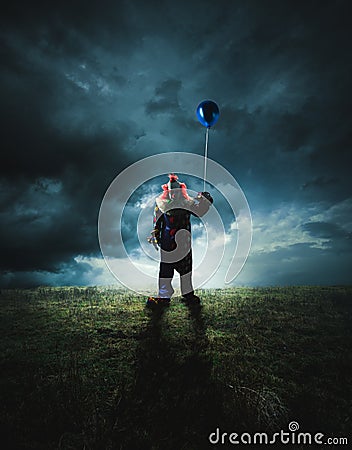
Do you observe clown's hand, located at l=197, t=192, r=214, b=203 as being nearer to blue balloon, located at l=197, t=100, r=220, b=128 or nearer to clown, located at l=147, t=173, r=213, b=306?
clown, located at l=147, t=173, r=213, b=306

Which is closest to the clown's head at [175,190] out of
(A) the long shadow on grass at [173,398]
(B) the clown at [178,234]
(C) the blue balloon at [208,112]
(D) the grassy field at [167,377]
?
(B) the clown at [178,234]

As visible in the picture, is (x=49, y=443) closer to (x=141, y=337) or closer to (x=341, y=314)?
(x=141, y=337)

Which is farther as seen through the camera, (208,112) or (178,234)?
(178,234)

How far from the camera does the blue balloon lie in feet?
25.5

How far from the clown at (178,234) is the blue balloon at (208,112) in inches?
84.9

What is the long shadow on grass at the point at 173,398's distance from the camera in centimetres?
255

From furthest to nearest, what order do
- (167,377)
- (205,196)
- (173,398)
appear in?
(205,196) < (167,377) < (173,398)

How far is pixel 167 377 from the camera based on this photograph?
355cm

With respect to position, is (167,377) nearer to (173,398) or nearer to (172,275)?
(173,398)

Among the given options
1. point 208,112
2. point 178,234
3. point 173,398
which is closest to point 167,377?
point 173,398

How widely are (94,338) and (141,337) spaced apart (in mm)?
936

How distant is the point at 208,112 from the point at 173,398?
7431 mm

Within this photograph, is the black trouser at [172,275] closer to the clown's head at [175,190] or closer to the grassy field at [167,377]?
the grassy field at [167,377]

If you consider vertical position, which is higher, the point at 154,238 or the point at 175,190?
the point at 175,190
